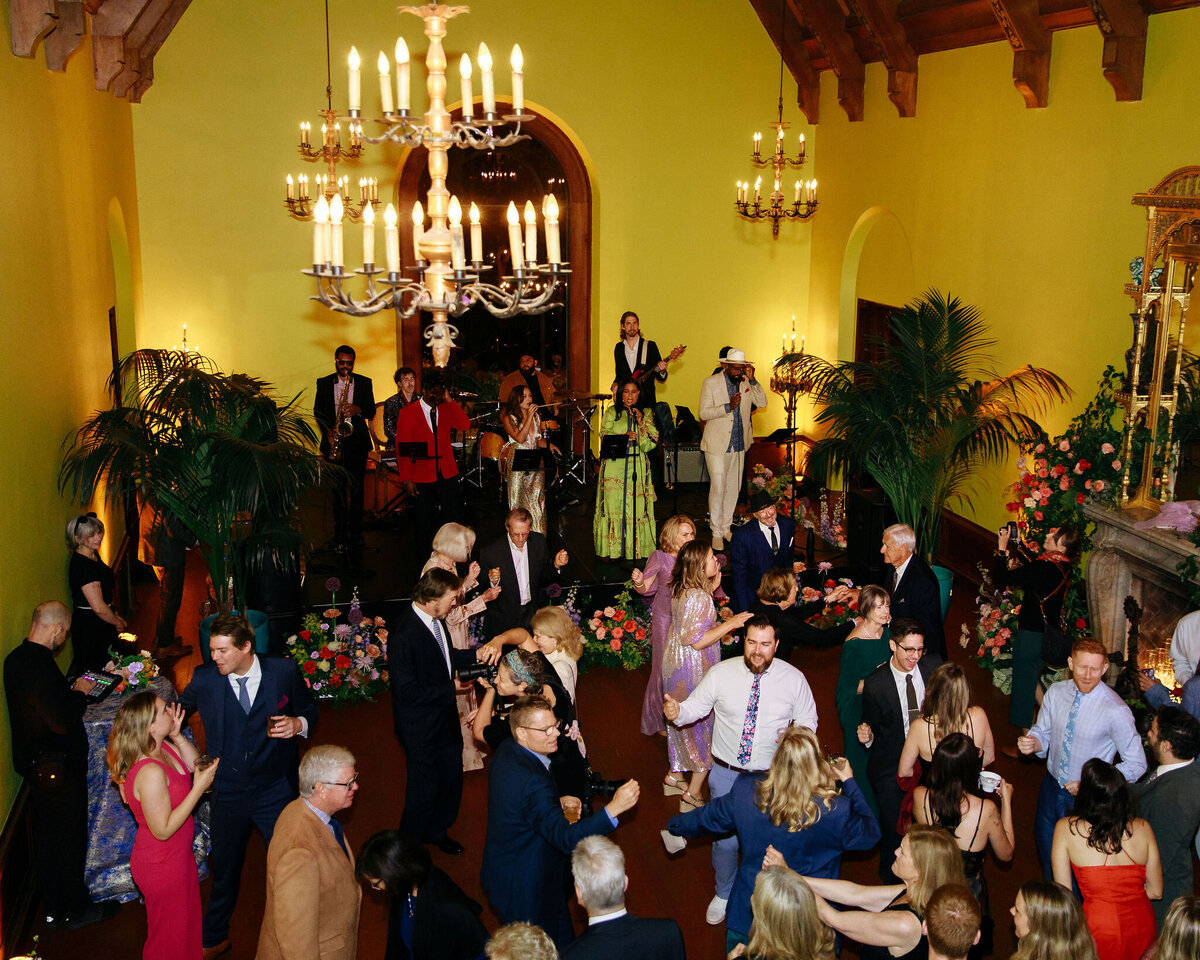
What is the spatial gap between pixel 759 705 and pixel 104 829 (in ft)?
10.7

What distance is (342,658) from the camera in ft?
26.0

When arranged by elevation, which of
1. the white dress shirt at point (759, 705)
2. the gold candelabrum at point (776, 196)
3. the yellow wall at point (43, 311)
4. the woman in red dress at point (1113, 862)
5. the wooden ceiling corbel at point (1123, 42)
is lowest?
the woman in red dress at point (1113, 862)

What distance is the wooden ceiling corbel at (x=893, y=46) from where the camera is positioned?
10.3m

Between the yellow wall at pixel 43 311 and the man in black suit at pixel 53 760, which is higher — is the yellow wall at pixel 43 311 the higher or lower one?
the higher one

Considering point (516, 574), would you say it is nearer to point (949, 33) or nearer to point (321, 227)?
point (321, 227)

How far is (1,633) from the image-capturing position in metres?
5.26

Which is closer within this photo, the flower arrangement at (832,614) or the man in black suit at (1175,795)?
the man in black suit at (1175,795)

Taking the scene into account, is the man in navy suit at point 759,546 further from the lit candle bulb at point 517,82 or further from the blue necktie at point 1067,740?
the lit candle bulb at point 517,82

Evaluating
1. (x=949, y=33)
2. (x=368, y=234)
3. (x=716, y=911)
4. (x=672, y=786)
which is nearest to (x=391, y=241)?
(x=368, y=234)

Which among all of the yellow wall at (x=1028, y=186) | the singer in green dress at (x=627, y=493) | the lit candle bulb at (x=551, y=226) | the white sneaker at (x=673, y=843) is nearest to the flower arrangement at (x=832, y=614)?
Result: the singer in green dress at (x=627, y=493)

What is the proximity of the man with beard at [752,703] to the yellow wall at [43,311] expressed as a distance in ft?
10.6

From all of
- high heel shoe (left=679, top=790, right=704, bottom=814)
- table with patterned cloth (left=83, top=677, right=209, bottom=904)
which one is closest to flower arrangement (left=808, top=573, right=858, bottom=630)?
high heel shoe (left=679, top=790, right=704, bottom=814)

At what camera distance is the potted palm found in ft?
22.1

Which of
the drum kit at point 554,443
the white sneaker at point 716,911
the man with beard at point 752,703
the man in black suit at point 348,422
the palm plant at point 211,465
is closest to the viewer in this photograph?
the man with beard at point 752,703
